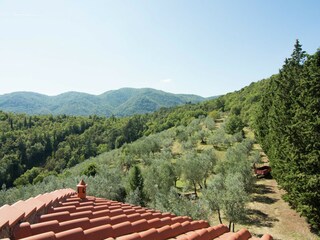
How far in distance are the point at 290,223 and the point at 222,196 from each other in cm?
685

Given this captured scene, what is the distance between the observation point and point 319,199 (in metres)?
17.7

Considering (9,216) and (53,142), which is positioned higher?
(9,216)

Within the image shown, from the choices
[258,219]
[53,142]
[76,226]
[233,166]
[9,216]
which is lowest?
[258,219]

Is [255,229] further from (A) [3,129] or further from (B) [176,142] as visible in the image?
(A) [3,129]

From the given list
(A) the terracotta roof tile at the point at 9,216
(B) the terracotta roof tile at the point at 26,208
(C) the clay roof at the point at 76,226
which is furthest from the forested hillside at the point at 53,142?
(A) the terracotta roof tile at the point at 9,216

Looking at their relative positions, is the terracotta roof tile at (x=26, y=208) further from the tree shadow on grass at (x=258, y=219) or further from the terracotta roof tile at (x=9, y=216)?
the tree shadow on grass at (x=258, y=219)

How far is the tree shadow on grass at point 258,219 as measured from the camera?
25.5 meters

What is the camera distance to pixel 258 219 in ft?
87.8

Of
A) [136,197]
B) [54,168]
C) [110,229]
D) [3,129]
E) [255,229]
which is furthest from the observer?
[3,129]

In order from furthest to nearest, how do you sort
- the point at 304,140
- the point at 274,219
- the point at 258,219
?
the point at 258,219 < the point at 274,219 < the point at 304,140

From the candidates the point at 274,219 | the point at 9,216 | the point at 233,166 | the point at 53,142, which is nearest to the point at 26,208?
the point at 9,216

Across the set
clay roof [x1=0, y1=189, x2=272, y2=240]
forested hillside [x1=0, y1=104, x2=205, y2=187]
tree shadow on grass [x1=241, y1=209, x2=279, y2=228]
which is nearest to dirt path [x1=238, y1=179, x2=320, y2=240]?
tree shadow on grass [x1=241, y1=209, x2=279, y2=228]

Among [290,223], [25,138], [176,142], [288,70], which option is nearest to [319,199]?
[290,223]

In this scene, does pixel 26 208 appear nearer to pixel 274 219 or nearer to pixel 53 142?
pixel 274 219
